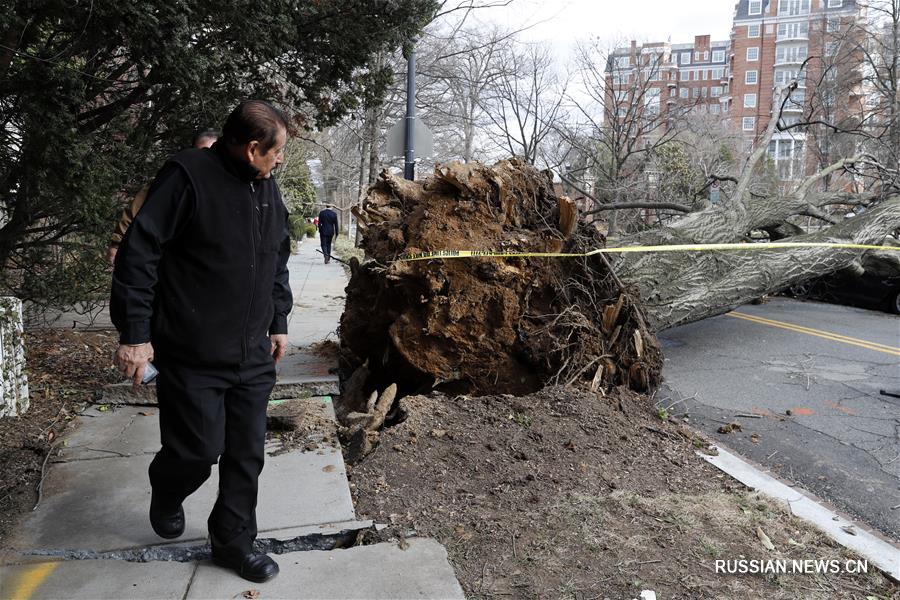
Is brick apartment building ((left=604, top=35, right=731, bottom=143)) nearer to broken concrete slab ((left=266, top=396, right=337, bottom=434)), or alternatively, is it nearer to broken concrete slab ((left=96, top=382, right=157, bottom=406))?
broken concrete slab ((left=266, top=396, right=337, bottom=434))

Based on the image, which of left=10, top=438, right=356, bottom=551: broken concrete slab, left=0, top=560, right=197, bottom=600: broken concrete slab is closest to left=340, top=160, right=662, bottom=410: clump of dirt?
left=10, top=438, right=356, bottom=551: broken concrete slab

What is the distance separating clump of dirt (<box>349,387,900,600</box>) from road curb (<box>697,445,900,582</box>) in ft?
0.55

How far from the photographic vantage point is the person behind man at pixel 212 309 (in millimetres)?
2359

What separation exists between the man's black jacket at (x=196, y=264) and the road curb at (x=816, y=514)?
2936 mm

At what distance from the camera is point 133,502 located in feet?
10.5

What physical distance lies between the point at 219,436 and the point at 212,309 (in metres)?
0.50

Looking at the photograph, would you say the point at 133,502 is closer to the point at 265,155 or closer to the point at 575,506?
the point at 265,155

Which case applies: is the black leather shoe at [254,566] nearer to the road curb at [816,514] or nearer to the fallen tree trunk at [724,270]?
the road curb at [816,514]

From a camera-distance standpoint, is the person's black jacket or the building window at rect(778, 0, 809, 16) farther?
the building window at rect(778, 0, 809, 16)

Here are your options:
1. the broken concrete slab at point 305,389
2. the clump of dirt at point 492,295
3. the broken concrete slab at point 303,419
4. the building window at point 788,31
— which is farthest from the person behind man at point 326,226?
the building window at point 788,31

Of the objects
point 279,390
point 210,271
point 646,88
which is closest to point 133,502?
point 210,271

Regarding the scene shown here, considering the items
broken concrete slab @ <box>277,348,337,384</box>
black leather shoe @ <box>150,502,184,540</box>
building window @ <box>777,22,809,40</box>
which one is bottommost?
black leather shoe @ <box>150,502,184,540</box>

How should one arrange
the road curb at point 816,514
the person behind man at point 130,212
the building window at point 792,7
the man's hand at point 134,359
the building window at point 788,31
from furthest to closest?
the building window at point 792,7, the building window at point 788,31, the person behind man at point 130,212, the road curb at point 816,514, the man's hand at point 134,359

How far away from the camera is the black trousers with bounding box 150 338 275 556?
250cm
